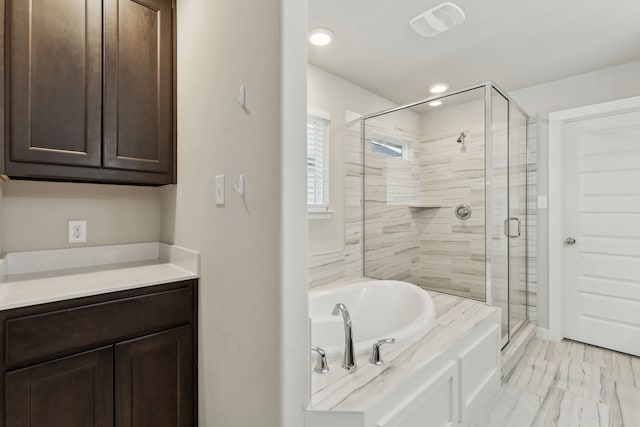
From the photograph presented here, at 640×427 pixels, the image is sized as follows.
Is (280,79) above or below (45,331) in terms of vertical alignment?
above

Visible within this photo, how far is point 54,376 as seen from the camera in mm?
1100

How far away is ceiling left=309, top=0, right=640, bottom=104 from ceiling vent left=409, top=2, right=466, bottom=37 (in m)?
0.04

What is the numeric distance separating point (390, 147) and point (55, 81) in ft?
8.25

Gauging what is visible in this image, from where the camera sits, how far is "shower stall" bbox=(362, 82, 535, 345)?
2381mm

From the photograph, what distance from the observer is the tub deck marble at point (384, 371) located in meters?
1.12

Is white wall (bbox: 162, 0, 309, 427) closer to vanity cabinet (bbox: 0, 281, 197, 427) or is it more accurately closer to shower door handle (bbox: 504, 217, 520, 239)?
vanity cabinet (bbox: 0, 281, 197, 427)

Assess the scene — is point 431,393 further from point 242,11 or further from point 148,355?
point 242,11

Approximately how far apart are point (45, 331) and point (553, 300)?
3574mm

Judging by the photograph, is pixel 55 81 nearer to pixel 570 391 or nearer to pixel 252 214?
pixel 252 214

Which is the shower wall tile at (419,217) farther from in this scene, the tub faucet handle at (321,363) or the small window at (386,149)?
the tub faucet handle at (321,363)

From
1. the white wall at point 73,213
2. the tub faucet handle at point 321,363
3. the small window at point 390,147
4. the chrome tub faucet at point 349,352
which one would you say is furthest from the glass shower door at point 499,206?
the white wall at point 73,213

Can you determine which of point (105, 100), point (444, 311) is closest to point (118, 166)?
point (105, 100)

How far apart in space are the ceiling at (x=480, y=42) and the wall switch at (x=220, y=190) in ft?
4.10

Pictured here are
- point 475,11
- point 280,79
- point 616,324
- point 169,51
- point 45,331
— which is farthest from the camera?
point 616,324
